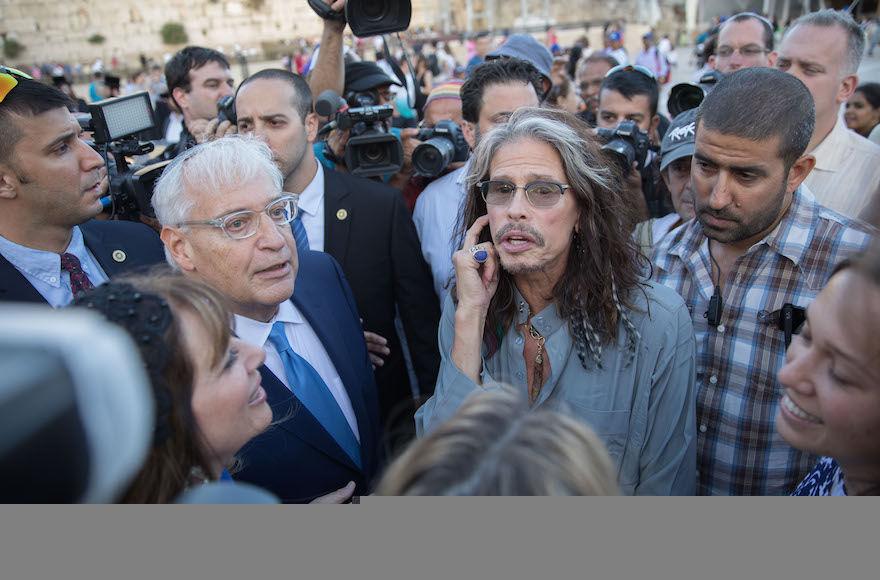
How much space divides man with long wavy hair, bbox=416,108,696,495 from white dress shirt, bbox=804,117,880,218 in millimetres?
1317

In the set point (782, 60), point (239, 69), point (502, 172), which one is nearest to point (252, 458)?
point (502, 172)

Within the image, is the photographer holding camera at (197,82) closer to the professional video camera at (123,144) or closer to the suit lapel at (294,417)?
the professional video camera at (123,144)

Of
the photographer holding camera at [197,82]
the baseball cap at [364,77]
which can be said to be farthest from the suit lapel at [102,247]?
the photographer holding camera at [197,82]

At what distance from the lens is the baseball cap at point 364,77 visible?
407cm

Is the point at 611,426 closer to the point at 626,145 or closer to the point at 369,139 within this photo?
the point at 626,145

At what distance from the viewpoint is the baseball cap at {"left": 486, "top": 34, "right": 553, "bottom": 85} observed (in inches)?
153

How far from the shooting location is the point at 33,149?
2057mm

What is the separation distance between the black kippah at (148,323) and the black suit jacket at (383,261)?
1.57 meters

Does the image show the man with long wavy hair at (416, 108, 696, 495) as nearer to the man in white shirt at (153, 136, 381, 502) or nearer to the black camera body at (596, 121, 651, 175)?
the man in white shirt at (153, 136, 381, 502)

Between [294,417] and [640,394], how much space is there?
96 cm

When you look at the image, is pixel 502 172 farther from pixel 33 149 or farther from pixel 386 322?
pixel 33 149

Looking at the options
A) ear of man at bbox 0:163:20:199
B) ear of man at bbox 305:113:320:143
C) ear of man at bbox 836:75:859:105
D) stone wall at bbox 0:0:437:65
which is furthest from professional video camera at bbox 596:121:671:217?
stone wall at bbox 0:0:437:65

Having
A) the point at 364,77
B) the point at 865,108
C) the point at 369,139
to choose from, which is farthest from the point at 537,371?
the point at 865,108

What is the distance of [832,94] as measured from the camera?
2.92m
